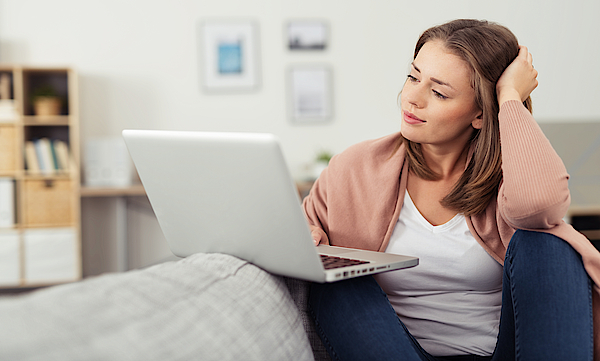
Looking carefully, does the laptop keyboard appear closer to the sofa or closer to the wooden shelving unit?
the sofa

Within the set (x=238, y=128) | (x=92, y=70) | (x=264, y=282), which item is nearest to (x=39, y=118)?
(x=92, y=70)

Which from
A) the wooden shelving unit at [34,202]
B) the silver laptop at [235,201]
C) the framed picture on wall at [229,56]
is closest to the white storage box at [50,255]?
the wooden shelving unit at [34,202]

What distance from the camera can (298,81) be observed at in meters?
3.54

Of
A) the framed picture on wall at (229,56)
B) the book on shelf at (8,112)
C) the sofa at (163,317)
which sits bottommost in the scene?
the sofa at (163,317)

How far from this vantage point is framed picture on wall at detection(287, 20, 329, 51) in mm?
3500

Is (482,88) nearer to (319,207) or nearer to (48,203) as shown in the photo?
(319,207)

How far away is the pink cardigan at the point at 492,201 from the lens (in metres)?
0.87

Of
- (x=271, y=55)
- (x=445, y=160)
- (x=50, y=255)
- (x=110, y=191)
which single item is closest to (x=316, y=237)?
(x=445, y=160)

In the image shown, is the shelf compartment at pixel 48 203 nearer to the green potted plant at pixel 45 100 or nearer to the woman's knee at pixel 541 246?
the green potted plant at pixel 45 100

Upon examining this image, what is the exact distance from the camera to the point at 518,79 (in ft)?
3.46

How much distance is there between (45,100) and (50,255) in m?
0.97

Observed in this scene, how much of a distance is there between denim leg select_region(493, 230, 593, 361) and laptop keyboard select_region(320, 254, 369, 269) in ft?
0.86

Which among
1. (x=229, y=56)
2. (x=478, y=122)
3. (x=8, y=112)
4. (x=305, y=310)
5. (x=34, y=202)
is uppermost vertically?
(x=229, y=56)

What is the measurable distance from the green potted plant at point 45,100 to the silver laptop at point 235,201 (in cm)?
264
